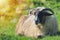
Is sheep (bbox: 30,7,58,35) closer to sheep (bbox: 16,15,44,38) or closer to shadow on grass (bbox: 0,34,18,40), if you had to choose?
sheep (bbox: 16,15,44,38)

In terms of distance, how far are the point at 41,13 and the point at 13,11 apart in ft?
1.01

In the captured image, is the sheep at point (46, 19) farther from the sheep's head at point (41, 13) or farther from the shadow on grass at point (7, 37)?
the shadow on grass at point (7, 37)

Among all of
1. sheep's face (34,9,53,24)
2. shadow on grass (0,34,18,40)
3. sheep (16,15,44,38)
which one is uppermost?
sheep's face (34,9,53,24)

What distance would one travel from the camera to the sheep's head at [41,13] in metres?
4.38

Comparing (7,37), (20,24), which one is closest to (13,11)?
(20,24)

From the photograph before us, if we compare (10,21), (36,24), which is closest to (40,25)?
(36,24)

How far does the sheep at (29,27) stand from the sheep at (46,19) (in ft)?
0.14

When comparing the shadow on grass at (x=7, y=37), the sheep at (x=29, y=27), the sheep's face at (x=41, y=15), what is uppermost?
the sheep's face at (x=41, y=15)

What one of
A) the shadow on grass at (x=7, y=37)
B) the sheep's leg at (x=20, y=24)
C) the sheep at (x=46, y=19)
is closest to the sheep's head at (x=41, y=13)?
the sheep at (x=46, y=19)

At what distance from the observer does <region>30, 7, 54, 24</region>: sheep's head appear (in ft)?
14.4

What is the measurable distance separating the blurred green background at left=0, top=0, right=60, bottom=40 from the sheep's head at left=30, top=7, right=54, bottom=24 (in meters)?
0.05

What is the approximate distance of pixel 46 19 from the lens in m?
4.39

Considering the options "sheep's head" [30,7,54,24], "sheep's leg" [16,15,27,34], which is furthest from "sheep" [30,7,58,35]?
"sheep's leg" [16,15,27,34]

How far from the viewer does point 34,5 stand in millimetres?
4445
